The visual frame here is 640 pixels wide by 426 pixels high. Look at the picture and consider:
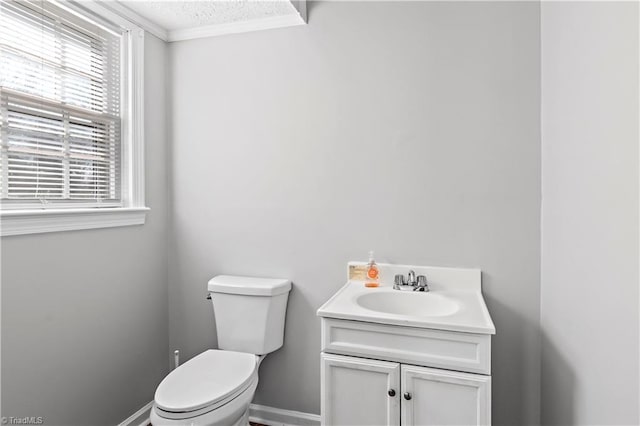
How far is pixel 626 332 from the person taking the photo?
0.86 m

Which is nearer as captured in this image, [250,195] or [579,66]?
[579,66]

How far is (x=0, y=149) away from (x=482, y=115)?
2.00 m

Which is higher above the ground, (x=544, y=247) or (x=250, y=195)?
(x=250, y=195)

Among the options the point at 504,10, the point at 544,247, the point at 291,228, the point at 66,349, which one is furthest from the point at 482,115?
the point at 66,349

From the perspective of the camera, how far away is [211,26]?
2070 mm

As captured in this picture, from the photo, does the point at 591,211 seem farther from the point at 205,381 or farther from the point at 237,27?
the point at 237,27

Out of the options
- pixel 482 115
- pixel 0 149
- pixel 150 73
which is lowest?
pixel 0 149

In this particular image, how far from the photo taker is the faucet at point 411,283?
169cm

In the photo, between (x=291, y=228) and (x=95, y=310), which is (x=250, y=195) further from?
(x=95, y=310)

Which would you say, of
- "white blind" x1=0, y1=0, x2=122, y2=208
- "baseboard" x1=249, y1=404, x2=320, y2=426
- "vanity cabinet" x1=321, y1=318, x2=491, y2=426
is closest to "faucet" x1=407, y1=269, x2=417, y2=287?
"vanity cabinet" x1=321, y1=318, x2=491, y2=426

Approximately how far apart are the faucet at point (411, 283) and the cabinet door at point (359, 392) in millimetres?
443

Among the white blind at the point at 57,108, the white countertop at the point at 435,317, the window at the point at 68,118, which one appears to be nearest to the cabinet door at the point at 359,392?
the white countertop at the point at 435,317

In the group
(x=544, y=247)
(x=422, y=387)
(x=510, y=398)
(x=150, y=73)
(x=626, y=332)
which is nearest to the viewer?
(x=626, y=332)

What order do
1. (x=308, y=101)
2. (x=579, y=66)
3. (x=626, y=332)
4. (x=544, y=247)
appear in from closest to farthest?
(x=626, y=332) → (x=579, y=66) → (x=544, y=247) → (x=308, y=101)
